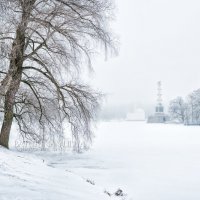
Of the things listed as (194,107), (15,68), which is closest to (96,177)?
(15,68)

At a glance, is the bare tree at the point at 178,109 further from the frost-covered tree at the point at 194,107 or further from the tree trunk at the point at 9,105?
the tree trunk at the point at 9,105

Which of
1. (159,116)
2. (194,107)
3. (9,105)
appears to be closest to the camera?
(9,105)

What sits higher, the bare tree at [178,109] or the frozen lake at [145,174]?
the bare tree at [178,109]

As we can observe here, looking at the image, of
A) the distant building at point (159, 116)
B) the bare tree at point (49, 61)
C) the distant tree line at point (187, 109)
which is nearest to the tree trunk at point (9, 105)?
the bare tree at point (49, 61)

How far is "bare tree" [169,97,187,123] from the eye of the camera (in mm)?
99500

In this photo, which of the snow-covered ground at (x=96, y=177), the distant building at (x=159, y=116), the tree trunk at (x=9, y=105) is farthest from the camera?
the distant building at (x=159, y=116)

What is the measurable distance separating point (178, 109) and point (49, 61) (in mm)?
86859

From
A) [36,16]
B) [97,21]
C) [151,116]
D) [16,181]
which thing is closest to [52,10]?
[36,16]

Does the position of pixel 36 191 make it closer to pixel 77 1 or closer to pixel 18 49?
pixel 18 49

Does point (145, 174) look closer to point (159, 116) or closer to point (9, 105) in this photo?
point (9, 105)

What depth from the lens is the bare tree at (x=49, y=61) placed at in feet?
49.0

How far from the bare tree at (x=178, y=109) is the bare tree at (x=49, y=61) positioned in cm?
8331

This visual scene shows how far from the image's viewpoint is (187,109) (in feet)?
314

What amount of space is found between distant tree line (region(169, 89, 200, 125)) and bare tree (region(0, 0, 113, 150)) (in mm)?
73147
